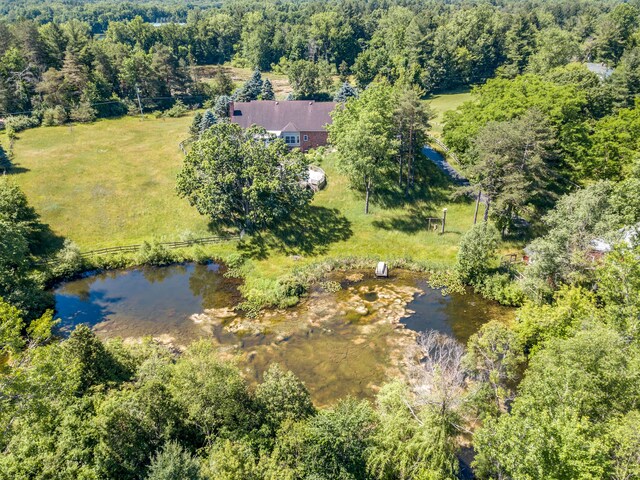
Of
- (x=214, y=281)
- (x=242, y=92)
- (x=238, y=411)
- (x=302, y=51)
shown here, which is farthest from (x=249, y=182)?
(x=302, y=51)

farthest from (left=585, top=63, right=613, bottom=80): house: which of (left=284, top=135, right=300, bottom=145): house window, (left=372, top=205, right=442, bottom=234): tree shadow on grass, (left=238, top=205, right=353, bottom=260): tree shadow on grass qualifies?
(left=238, top=205, right=353, bottom=260): tree shadow on grass

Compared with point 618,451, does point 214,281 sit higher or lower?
lower

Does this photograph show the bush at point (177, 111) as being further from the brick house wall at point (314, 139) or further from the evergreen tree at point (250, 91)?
the brick house wall at point (314, 139)

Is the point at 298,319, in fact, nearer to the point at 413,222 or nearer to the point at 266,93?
the point at 413,222

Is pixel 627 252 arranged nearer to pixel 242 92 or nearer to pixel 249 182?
pixel 249 182

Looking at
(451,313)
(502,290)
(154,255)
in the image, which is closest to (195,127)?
(154,255)

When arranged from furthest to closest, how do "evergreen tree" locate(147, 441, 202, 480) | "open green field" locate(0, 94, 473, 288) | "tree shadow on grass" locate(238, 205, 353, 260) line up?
"open green field" locate(0, 94, 473, 288) < "tree shadow on grass" locate(238, 205, 353, 260) < "evergreen tree" locate(147, 441, 202, 480)

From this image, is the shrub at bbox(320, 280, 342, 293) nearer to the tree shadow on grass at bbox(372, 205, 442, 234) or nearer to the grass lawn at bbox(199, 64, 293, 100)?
the tree shadow on grass at bbox(372, 205, 442, 234)
